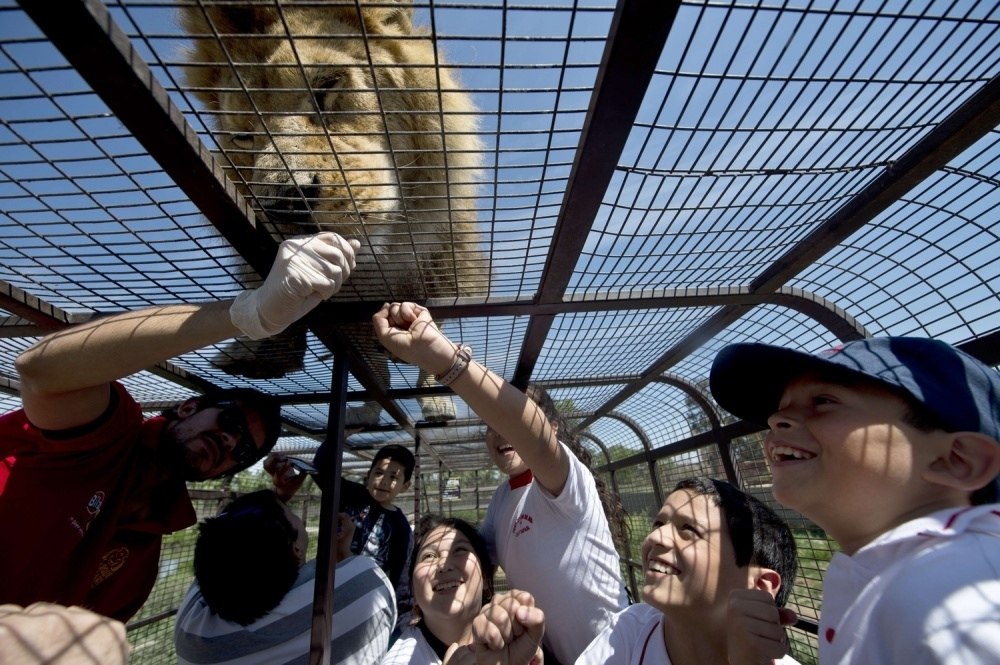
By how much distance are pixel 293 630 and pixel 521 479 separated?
2.64 ft

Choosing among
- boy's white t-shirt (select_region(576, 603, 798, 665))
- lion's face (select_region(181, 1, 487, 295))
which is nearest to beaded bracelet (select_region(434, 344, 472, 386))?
lion's face (select_region(181, 1, 487, 295))

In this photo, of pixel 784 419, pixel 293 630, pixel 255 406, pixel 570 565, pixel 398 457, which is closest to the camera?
pixel 784 419

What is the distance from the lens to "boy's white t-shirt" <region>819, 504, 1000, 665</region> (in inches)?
20.2

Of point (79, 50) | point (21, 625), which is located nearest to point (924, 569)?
point (21, 625)

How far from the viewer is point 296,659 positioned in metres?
1.38

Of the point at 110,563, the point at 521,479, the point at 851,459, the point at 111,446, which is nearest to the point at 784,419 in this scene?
the point at 851,459

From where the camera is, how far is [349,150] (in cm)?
124

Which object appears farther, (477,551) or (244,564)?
(477,551)

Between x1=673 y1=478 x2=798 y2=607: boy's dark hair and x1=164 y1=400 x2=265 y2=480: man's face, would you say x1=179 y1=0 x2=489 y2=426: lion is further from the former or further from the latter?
x1=673 y1=478 x2=798 y2=607: boy's dark hair

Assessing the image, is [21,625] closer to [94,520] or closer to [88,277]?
[94,520]

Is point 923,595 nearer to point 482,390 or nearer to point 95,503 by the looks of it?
point 482,390

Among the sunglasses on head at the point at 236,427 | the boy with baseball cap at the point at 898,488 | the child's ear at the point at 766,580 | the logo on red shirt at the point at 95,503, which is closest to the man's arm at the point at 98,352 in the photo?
the logo on red shirt at the point at 95,503

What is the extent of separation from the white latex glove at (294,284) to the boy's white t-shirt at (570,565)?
0.76 m

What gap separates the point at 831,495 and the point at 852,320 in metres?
1.11
